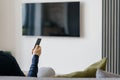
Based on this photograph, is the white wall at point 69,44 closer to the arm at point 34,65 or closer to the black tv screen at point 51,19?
the black tv screen at point 51,19

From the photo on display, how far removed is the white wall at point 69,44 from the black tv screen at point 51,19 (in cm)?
11

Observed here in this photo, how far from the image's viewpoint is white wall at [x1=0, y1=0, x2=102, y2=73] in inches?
191

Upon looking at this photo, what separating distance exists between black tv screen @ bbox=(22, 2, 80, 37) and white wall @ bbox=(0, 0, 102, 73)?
11 centimetres

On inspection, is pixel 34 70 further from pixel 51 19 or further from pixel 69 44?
pixel 51 19

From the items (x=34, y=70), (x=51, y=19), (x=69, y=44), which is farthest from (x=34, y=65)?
(x=51, y=19)

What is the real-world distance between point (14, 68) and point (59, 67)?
10.9ft

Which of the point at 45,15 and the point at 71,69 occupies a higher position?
the point at 45,15

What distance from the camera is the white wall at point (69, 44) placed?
16.0 feet

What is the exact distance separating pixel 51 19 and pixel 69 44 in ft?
2.05

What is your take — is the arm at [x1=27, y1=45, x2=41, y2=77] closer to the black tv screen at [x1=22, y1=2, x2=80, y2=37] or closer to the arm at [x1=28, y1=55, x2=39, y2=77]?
the arm at [x1=28, y1=55, x2=39, y2=77]

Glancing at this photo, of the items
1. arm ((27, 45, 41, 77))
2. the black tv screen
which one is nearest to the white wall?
the black tv screen

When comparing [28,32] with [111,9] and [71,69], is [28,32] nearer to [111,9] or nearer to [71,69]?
[71,69]

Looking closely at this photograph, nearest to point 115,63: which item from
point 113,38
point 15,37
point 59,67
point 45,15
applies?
point 113,38

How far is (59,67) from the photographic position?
5.20 metres
